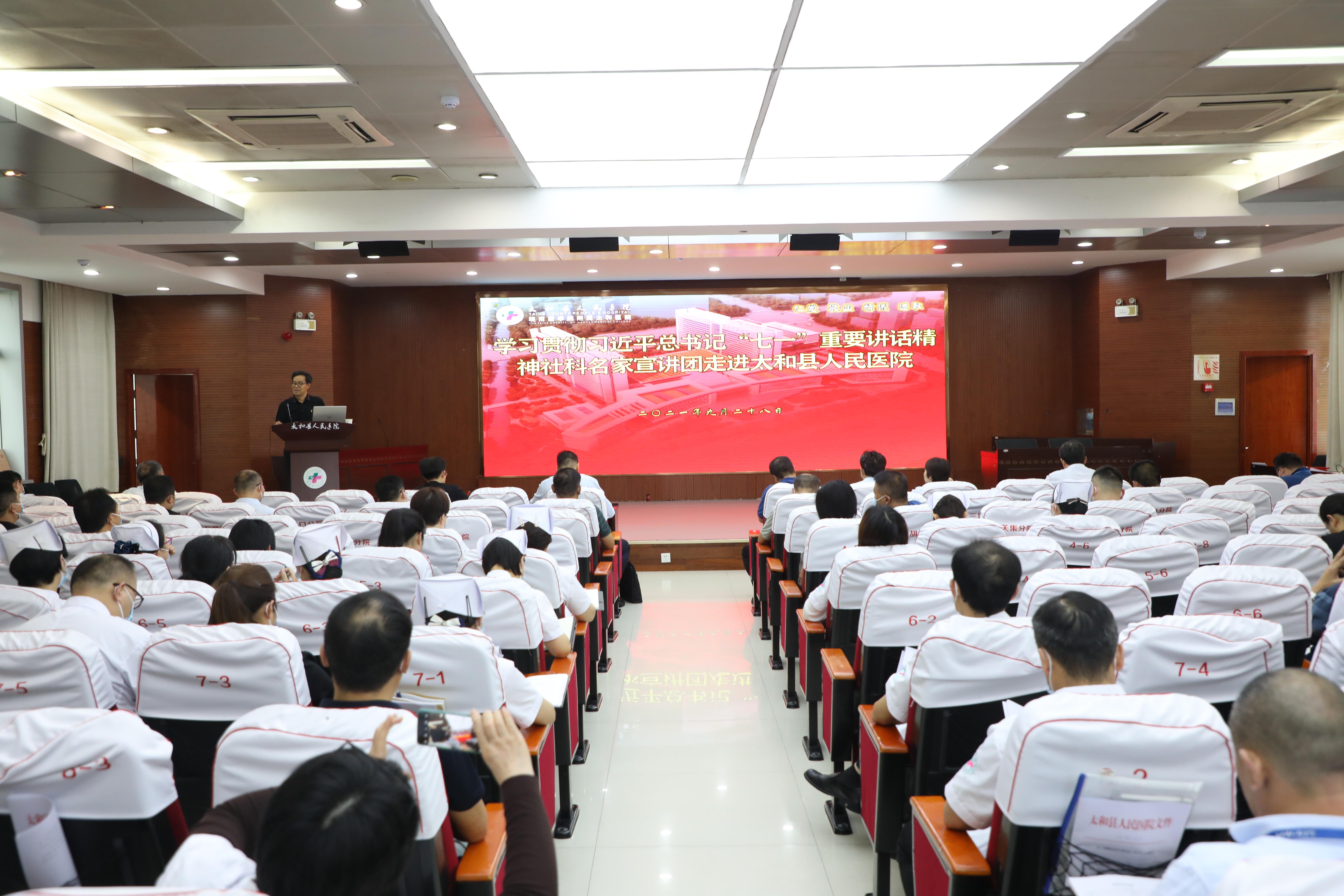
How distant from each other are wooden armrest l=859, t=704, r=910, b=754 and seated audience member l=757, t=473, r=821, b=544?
10.3 feet

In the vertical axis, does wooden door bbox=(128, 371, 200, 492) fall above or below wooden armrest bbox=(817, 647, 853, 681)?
above

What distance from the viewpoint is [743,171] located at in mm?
6922

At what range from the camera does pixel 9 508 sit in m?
5.42

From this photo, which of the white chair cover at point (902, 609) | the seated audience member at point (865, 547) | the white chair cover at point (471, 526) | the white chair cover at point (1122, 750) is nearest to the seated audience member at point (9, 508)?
the white chair cover at point (471, 526)

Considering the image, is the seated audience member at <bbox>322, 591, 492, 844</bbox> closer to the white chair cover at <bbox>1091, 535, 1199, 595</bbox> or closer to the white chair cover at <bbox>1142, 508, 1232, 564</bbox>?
the white chair cover at <bbox>1091, 535, 1199, 595</bbox>

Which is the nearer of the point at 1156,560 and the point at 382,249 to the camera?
the point at 1156,560

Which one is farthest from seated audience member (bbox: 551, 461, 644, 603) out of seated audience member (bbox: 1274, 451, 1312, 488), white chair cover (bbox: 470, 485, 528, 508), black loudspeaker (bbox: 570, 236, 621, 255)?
seated audience member (bbox: 1274, 451, 1312, 488)

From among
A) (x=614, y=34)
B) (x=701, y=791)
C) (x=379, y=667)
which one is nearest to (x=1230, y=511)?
(x=701, y=791)

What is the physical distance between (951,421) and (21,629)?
11582 mm

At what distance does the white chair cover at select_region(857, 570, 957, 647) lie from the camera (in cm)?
291

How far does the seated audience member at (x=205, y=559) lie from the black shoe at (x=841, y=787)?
2.45 metres

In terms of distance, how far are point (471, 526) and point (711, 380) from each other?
7.31 m

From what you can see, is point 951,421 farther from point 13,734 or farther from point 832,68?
point 13,734

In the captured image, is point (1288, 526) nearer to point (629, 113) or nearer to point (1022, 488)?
point (1022, 488)
